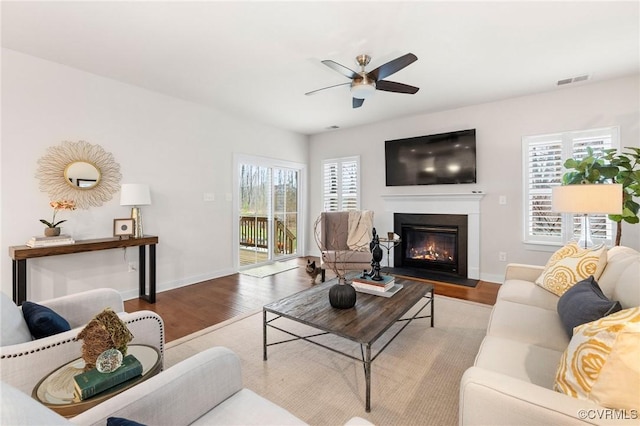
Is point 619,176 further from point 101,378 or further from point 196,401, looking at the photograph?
point 101,378

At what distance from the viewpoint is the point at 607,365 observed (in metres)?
0.89

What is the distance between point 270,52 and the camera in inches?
109

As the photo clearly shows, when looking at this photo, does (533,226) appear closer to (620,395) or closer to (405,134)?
(405,134)

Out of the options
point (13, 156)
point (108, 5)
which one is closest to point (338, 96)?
point (108, 5)

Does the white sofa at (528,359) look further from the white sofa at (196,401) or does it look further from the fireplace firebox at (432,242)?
the fireplace firebox at (432,242)

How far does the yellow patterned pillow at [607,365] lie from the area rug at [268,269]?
4.04m

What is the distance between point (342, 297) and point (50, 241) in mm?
2959

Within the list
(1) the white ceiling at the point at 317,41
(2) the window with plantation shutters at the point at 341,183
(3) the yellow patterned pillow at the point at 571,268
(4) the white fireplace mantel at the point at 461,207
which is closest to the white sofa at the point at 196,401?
(3) the yellow patterned pillow at the point at 571,268

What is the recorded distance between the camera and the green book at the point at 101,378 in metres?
1.05

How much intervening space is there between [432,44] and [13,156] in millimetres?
4193

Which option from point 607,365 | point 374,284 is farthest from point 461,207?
point 607,365

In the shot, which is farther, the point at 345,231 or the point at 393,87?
the point at 345,231

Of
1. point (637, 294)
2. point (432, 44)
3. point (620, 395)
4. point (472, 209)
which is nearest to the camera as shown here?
point (620, 395)

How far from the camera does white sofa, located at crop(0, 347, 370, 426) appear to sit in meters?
0.89
